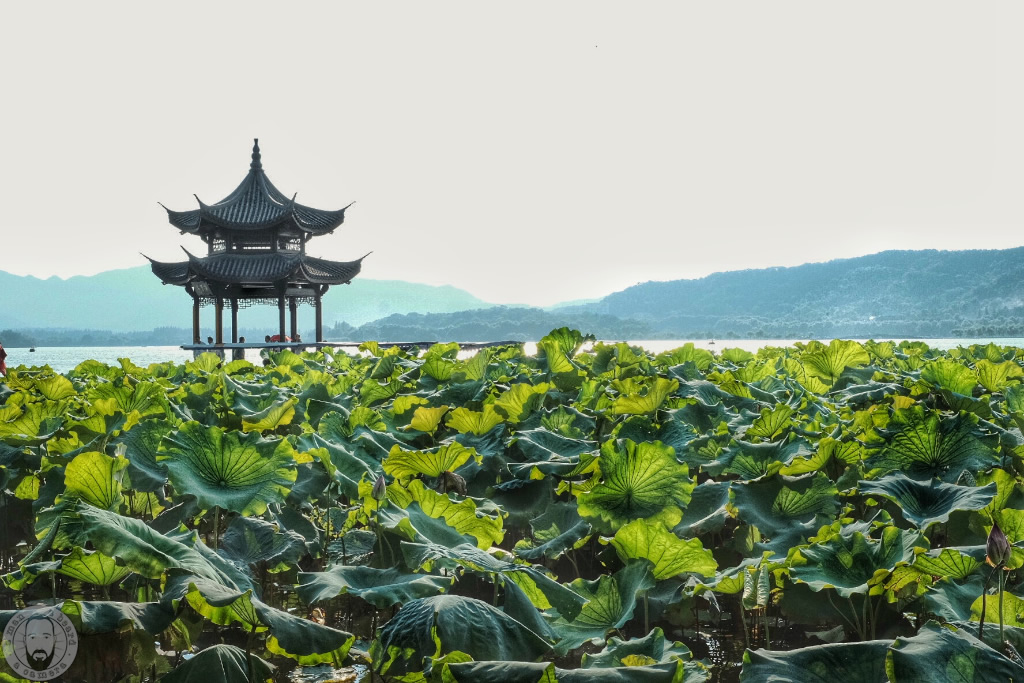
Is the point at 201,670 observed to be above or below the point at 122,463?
below

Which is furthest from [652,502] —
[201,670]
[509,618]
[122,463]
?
[122,463]

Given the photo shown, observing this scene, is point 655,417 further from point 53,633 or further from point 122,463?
point 53,633

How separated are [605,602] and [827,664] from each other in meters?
0.40

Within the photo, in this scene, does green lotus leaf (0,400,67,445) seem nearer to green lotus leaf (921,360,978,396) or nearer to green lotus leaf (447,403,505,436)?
green lotus leaf (447,403,505,436)

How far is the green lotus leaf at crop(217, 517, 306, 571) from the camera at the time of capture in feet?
4.81

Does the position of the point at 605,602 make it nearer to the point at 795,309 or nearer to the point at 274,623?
the point at 274,623

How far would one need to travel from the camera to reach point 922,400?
2676 millimetres

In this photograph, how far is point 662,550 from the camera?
4.10ft

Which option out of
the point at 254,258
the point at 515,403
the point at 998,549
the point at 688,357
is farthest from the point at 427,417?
the point at 254,258

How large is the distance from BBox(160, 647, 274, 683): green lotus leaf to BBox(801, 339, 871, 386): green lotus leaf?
3290 mm

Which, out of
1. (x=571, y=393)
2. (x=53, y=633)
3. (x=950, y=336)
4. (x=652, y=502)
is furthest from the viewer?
(x=950, y=336)

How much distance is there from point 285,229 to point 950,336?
3398 inches

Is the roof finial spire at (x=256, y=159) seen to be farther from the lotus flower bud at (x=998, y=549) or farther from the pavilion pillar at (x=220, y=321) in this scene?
the lotus flower bud at (x=998, y=549)

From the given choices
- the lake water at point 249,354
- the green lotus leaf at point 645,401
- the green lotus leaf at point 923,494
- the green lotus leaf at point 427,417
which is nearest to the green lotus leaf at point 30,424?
the green lotus leaf at point 427,417
